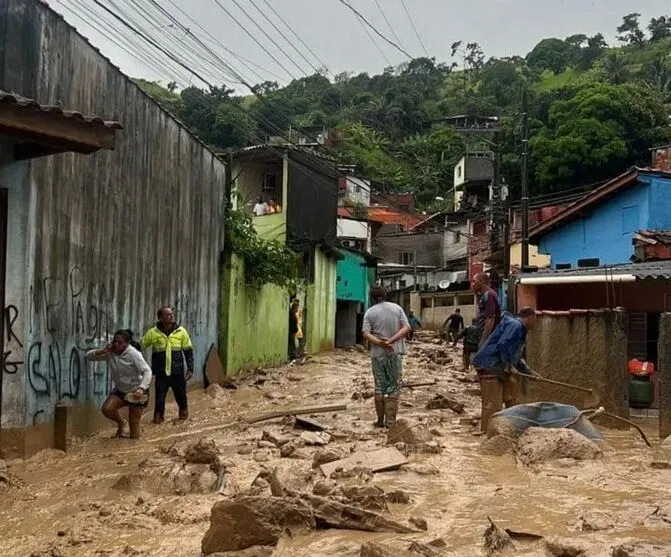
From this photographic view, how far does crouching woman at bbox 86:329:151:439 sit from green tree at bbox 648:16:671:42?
102 metres

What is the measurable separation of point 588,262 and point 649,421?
58.1ft

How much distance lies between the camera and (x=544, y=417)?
330 inches

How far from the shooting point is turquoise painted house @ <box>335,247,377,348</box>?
33938mm

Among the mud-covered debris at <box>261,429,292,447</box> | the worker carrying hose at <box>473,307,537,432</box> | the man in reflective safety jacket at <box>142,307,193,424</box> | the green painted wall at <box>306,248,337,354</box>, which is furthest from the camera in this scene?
the green painted wall at <box>306,248,337,354</box>

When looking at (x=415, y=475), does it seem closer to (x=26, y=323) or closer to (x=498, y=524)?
(x=498, y=524)

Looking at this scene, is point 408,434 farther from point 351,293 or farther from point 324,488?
point 351,293

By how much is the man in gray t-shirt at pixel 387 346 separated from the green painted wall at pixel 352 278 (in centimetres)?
2217

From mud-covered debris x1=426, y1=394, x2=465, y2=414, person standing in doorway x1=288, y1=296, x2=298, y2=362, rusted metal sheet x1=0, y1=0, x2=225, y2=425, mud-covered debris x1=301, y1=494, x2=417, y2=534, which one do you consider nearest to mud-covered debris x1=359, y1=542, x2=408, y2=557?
mud-covered debris x1=301, y1=494, x2=417, y2=534

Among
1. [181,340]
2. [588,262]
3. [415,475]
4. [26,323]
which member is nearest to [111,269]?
[181,340]

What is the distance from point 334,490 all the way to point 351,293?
2910cm

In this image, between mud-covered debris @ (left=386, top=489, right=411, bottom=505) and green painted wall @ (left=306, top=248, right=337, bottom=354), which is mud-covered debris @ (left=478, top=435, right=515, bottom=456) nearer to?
mud-covered debris @ (left=386, top=489, right=411, bottom=505)

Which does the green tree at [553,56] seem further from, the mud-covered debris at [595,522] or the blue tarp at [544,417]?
the mud-covered debris at [595,522]

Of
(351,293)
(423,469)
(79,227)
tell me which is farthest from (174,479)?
(351,293)

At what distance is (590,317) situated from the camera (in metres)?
10.2
